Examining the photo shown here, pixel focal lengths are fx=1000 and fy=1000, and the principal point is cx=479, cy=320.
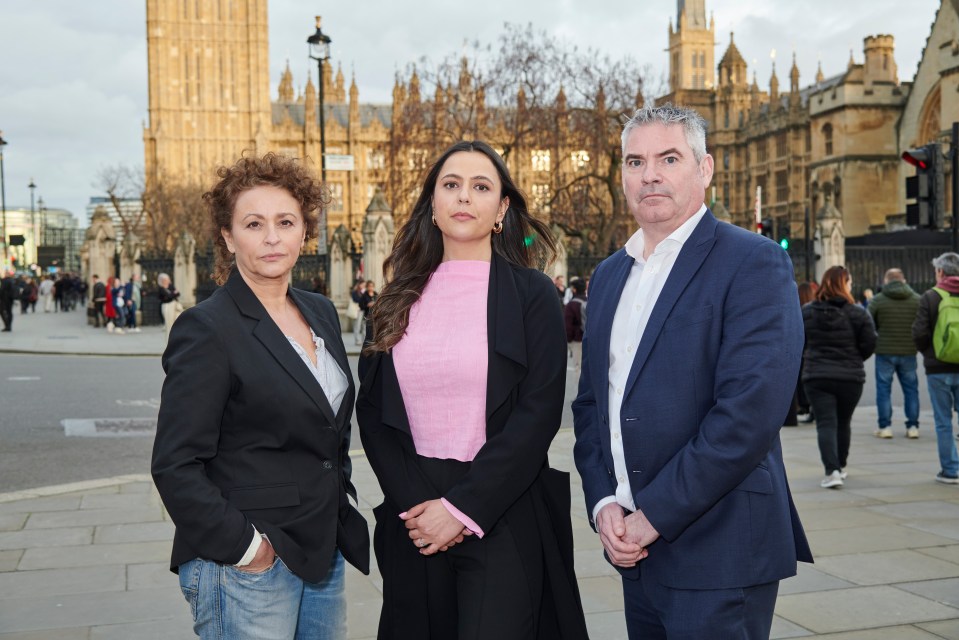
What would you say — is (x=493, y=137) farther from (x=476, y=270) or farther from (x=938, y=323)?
(x=476, y=270)

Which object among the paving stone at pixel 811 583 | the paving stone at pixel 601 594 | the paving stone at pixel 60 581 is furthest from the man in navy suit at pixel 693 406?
the paving stone at pixel 60 581

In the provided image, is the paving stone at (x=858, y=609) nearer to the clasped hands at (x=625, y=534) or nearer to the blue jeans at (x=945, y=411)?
the clasped hands at (x=625, y=534)

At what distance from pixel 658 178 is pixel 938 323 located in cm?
647

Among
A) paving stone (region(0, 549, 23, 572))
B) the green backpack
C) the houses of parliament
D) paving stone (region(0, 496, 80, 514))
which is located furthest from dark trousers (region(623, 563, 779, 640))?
the houses of parliament

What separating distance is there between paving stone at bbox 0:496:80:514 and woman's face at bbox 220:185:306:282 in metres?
5.10

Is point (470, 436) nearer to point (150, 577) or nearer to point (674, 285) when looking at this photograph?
point (674, 285)

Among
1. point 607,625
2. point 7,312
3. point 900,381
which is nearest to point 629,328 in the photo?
point 607,625

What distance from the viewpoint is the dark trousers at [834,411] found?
7719 millimetres

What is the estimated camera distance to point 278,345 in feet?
8.75

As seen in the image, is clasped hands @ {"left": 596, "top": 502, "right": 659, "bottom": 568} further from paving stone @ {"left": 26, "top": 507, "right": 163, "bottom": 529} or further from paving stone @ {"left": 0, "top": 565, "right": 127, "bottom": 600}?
paving stone @ {"left": 26, "top": 507, "right": 163, "bottom": 529}

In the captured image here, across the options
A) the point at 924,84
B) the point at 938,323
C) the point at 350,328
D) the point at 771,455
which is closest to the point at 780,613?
the point at 771,455

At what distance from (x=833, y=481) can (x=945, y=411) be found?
127cm

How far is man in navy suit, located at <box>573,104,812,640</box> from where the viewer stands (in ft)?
8.20

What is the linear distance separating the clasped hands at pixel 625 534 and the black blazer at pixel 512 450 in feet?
0.70
